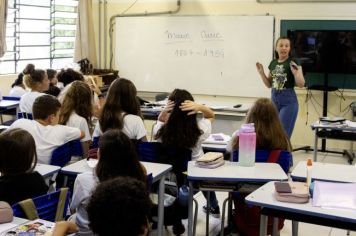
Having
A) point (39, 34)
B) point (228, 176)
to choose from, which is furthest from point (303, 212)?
point (39, 34)

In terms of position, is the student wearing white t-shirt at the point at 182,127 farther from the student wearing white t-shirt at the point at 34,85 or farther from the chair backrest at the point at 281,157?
the student wearing white t-shirt at the point at 34,85

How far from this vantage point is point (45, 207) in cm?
228

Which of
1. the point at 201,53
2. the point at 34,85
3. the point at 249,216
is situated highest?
the point at 201,53

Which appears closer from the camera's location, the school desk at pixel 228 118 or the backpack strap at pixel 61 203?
the backpack strap at pixel 61 203

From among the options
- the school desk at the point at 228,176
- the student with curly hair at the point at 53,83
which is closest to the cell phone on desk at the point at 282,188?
the school desk at the point at 228,176

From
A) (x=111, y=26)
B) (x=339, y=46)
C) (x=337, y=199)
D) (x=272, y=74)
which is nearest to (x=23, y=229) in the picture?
(x=337, y=199)

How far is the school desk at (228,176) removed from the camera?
281 cm

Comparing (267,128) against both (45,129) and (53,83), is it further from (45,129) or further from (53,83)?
(53,83)

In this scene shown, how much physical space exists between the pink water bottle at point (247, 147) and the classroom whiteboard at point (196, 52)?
162 inches

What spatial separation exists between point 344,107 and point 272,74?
1983 mm

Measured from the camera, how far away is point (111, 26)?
8.24 metres

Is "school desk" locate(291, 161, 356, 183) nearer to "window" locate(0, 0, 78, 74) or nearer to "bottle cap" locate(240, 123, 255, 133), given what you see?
"bottle cap" locate(240, 123, 255, 133)

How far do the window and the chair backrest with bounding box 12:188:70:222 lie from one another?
4998mm

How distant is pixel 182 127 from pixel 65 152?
935 millimetres
